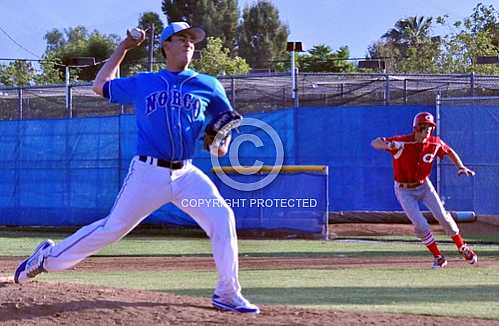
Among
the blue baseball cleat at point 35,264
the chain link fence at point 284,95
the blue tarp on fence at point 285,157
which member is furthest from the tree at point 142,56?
the blue baseball cleat at point 35,264

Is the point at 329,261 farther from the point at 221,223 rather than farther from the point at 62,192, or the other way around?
the point at 62,192

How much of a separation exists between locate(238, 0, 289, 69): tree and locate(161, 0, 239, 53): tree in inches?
42.9

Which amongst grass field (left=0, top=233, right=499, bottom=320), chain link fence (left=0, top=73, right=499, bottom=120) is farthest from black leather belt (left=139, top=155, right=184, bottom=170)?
chain link fence (left=0, top=73, right=499, bottom=120)

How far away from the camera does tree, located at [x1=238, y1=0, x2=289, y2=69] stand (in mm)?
80375

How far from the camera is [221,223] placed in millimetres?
6957

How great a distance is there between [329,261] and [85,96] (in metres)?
17.2

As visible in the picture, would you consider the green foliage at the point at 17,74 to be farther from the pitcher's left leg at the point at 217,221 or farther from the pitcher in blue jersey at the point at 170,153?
the pitcher's left leg at the point at 217,221

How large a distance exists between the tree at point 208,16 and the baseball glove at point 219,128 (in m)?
71.6

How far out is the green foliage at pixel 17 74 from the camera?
47.4 m

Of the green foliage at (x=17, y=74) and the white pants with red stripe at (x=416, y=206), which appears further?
the green foliage at (x=17, y=74)

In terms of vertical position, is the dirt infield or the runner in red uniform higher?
the runner in red uniform

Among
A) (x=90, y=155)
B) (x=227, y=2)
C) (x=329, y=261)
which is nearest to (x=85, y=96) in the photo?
(x=90, y=155)

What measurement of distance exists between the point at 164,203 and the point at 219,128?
67 centimetres

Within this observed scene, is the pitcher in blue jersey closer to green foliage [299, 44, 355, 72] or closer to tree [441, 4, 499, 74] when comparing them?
tree [441, 4, 499, 74]
